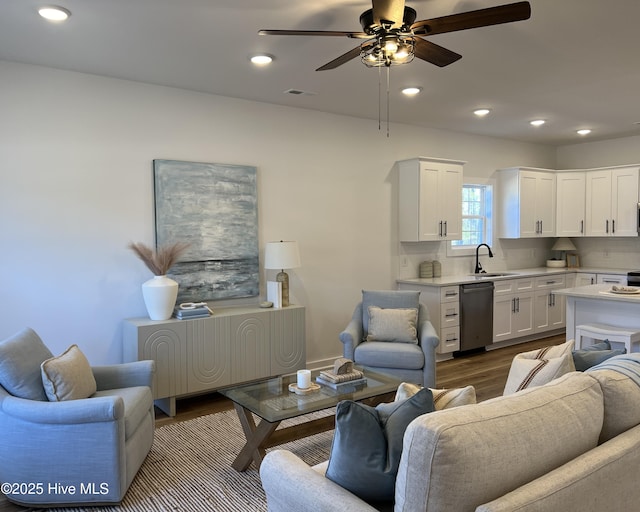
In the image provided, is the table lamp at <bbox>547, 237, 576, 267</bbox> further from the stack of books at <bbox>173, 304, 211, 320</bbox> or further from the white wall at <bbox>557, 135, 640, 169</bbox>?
the stack of books at <bbox>173, 304, 211, 320</bbox>

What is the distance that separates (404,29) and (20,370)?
104 inches

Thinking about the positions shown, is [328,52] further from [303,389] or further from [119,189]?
[303,389]

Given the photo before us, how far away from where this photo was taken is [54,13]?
2812 millimetres

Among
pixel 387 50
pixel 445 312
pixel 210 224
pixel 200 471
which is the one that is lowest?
pixel 200 471

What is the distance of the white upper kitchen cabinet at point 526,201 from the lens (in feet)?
22.4

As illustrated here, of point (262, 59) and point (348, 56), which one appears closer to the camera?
point (348, 56)

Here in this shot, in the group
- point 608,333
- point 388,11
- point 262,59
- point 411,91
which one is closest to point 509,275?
point 608,333

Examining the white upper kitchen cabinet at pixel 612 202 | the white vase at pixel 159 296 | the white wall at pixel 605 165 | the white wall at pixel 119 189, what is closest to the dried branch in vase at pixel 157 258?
the white vase at pixel 159 296

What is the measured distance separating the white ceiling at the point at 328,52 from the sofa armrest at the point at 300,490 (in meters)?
2.30

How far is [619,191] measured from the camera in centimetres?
676

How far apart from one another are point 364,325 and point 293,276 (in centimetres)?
89

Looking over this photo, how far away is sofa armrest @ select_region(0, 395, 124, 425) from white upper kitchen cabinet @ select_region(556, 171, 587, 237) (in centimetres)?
656

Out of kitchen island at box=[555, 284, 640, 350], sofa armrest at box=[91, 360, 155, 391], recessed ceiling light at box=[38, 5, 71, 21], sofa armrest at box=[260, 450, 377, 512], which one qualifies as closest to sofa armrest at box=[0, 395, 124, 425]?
Answer: sofa armrest at box=[91, 360, 155, 391]

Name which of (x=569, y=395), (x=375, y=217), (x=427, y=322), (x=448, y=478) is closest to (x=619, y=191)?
(x=375, y=217)
